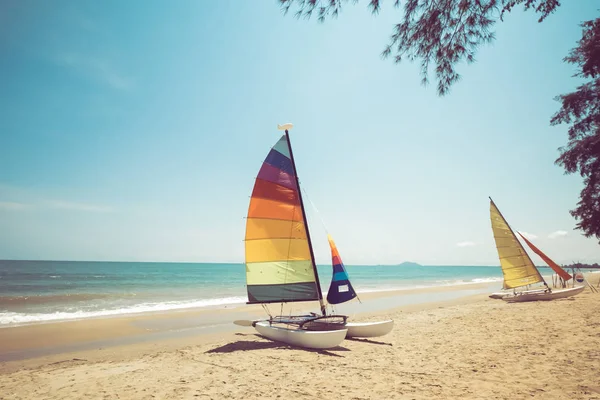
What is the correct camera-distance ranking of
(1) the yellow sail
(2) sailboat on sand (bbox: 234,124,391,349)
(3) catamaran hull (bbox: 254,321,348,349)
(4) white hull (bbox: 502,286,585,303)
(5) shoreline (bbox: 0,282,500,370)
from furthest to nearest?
1. (1) the yellow sail
2. (4) white hull (bbox: 502,286,585,303)
3. (2) sailboat on sand (bbox: 234,124,391,349)
4. (5) shoreline (bbox: 0,282,500,370)
5. (3) catamaran hull (bbox: 254,321,348,349)

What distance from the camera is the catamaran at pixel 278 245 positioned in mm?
9852

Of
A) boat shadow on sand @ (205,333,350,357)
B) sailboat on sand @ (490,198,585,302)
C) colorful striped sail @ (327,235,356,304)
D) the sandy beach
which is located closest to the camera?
the sandy beach

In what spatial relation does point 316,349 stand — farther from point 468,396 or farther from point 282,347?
point 468,396

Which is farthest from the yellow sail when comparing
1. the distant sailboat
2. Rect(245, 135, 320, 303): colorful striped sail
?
Rect(245, 135, 320, 303): colorful striped sail

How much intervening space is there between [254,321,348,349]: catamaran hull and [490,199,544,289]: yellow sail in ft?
49.6

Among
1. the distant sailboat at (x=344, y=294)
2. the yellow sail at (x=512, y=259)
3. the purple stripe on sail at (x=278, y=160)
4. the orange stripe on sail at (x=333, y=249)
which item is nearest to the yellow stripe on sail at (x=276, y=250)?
the orange stripe on sail at (x=333, y=249)

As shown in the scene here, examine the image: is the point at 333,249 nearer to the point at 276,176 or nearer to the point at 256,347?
the point at 276,176

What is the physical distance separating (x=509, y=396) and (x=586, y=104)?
9.88m

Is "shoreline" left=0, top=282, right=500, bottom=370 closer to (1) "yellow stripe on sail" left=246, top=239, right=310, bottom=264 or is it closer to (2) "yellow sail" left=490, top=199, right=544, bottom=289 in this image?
(1) "yellow stripe on sail" left=246, top=239, right=310, bottom=264

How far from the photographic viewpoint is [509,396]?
502 centimetres

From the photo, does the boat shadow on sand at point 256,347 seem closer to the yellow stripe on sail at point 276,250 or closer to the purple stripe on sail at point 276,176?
the yellow stripe on sail at point 276,250

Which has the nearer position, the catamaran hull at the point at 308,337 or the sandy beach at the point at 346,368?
the sandy beach at the point at 346,368

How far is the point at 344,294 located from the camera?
30.6 feet

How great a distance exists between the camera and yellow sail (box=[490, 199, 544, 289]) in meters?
18.4
